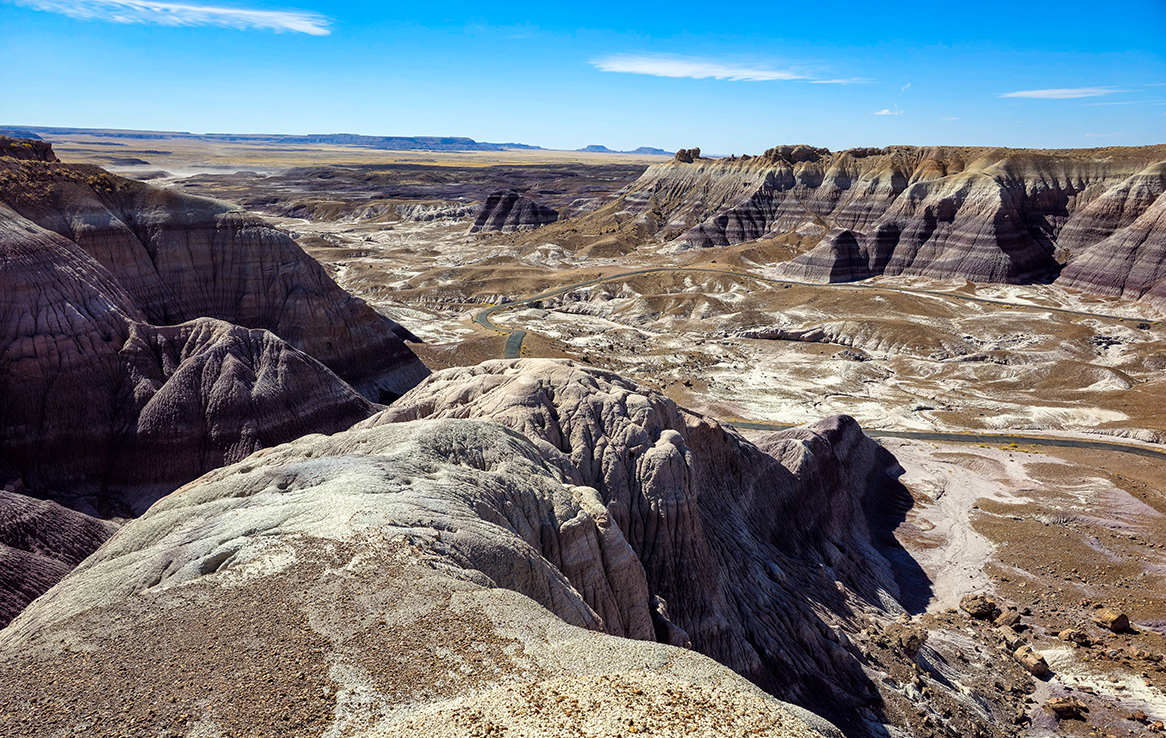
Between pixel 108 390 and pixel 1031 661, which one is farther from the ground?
pixel 108 390

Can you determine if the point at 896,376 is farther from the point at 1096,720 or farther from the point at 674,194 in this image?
the point at 674,194

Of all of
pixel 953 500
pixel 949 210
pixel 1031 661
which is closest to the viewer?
pixel 1031 661

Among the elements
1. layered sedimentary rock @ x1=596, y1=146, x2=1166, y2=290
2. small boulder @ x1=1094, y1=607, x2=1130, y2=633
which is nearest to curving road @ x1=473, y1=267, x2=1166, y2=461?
layered sedimentary rock @ x1=596, y1=146, x2=1166, y2=290

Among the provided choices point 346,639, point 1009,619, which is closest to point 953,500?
point 1009,619

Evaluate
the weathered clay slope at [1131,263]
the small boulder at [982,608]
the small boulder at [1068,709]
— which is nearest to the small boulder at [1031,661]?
the small boulder at [1068,709]

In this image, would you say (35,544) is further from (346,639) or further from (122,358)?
(346,639)

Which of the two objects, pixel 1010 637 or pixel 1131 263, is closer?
pixel 1010 637

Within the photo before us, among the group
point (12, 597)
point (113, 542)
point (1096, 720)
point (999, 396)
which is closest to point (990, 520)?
point (1096, 720)
